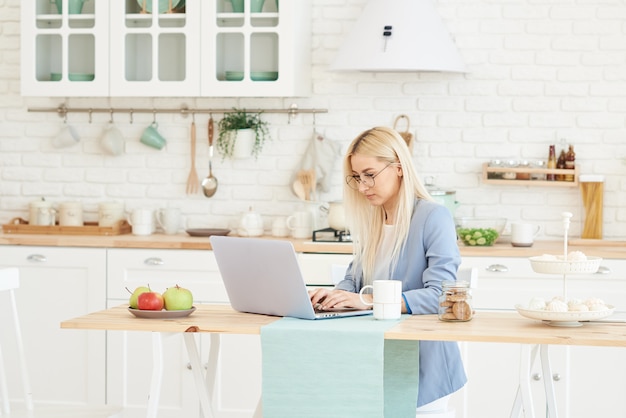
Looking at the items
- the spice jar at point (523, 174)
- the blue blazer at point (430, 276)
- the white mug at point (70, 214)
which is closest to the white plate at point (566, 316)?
the blue blazer at point (430, 276)

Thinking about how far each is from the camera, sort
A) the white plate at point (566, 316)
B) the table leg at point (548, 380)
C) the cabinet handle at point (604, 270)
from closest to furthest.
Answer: the white plate at point (566, 316) → the table leg at point (548, 380) → the cabinet handle at point (604, 270)

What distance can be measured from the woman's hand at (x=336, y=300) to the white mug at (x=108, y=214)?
2.36 meters

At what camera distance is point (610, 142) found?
16.6 ft

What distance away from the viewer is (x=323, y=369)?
277cm

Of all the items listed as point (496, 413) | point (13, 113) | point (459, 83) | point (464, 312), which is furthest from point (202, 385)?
point (13, 113)

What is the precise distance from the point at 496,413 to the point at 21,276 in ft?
7.62

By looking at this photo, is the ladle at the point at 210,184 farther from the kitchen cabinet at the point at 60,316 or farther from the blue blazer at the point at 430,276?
the blue blazer at the point at 430,276

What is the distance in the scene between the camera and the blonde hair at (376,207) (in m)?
3.19

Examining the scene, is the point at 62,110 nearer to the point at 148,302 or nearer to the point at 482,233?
the point at 482,233

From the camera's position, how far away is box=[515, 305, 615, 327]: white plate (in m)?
2.78

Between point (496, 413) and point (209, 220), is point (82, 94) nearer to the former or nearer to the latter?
point (209, 220)

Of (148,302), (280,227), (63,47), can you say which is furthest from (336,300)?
(63,47)

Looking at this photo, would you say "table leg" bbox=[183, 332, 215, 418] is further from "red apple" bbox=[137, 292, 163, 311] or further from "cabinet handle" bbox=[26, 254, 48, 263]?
"cabinet handle" bbox=[26, 254, 48, 263]

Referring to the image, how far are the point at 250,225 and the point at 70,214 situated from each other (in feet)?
3.12
